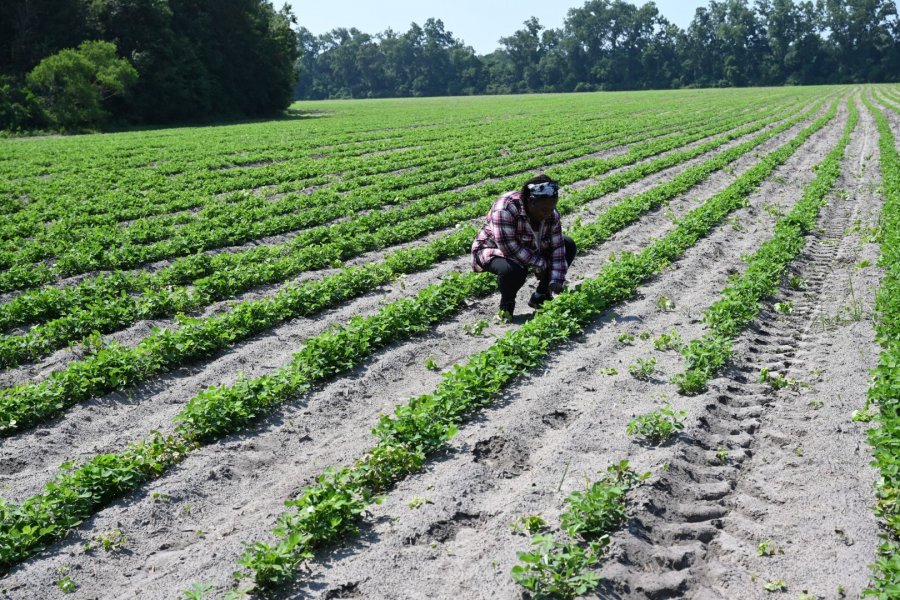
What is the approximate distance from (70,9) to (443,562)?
51.4 m

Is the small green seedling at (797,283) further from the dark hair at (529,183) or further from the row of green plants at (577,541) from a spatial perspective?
the row of green plants at (577,541)

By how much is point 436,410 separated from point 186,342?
9.80ft

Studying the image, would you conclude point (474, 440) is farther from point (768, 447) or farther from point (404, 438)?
point (768, 447)

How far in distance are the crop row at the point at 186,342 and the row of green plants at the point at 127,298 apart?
814 millimetres

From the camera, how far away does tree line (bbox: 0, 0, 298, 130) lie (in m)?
41.9

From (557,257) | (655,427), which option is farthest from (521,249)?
(655,427)

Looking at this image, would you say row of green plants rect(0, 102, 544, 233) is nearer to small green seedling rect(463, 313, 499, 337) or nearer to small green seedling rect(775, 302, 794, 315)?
small green seedling rect(463, 313, 499, 337)

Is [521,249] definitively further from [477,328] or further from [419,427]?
[419,427]

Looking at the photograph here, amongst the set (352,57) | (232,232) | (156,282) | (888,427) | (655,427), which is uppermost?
(352,57)

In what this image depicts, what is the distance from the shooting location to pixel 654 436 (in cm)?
573

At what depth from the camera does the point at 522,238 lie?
8.90m

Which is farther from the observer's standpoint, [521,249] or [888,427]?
[521,249]

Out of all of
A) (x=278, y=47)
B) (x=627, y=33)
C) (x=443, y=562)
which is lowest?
(x=443, y=562)

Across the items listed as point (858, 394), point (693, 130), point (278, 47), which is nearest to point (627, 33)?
point (278, 47)
